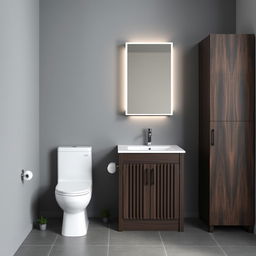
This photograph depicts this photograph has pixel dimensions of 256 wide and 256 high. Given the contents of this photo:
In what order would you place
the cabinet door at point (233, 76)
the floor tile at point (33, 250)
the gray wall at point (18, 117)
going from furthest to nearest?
the cabinet door at point (233, 76) < the floor tile at point (33, 250) < the gray wall at point (18, 117)

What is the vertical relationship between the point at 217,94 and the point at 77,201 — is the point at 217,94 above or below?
above

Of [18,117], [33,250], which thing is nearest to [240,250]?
[33,250]

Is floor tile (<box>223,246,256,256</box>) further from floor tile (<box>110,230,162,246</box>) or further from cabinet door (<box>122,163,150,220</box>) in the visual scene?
cabinet door (<box>122,163,150,220</box>)

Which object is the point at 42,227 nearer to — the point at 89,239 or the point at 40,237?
the point at 40,237

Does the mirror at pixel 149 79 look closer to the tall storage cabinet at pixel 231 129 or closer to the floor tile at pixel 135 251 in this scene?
the tall storage cabinet at pixel 231 129

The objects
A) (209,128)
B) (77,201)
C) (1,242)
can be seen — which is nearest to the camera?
(1,242)


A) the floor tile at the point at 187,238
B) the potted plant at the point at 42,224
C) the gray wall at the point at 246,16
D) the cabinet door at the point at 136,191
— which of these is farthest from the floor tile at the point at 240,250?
the gray wall at the point at 246,16

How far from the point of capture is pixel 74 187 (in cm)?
368

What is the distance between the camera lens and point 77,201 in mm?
3482

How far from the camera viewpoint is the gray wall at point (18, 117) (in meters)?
2.89

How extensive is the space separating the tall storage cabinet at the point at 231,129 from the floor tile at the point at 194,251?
0.45m

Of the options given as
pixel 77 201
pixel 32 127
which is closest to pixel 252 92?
pixel 77 201

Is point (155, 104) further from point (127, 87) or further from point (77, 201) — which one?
point (77, 201)

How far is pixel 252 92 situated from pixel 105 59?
1.59 meters
